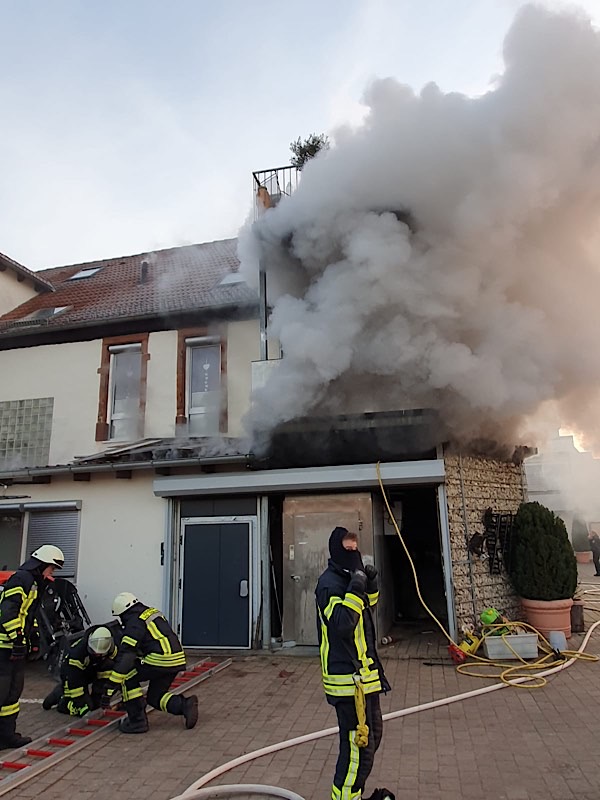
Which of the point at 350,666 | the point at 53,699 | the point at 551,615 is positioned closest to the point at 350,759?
the point at 350,666

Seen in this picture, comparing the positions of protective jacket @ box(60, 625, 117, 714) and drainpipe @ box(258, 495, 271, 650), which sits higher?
drainpipe @ box(258, 495, 271, 650)

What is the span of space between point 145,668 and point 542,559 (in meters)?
5.87

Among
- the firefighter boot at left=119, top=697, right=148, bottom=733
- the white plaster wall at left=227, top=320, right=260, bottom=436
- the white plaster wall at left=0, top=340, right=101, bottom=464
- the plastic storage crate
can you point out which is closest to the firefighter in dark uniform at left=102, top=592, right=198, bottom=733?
the firefighter boot at left=119, top=697, right=148, bottom=733


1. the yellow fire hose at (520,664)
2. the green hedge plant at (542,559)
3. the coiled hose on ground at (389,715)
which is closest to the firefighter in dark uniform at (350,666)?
the coiled hose on ground at (389,715)

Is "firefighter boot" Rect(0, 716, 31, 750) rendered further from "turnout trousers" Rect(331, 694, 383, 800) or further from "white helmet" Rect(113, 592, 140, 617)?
"turnout trousers" Rect(331, 694, 383, 800)

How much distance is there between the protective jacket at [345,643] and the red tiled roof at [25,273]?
1232cm

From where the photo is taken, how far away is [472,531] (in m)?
8.48

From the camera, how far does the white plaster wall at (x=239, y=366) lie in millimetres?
9969

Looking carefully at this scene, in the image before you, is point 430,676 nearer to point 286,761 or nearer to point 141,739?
point 286,761

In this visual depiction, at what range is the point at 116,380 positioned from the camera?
10.8 meters

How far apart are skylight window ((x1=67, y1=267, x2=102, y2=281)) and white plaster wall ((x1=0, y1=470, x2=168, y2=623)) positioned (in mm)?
7310

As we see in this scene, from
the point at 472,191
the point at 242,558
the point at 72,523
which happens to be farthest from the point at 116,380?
the point at 472,191

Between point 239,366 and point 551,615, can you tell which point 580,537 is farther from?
point 239,366

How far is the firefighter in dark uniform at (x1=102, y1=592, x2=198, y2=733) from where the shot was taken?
505 centimetres
